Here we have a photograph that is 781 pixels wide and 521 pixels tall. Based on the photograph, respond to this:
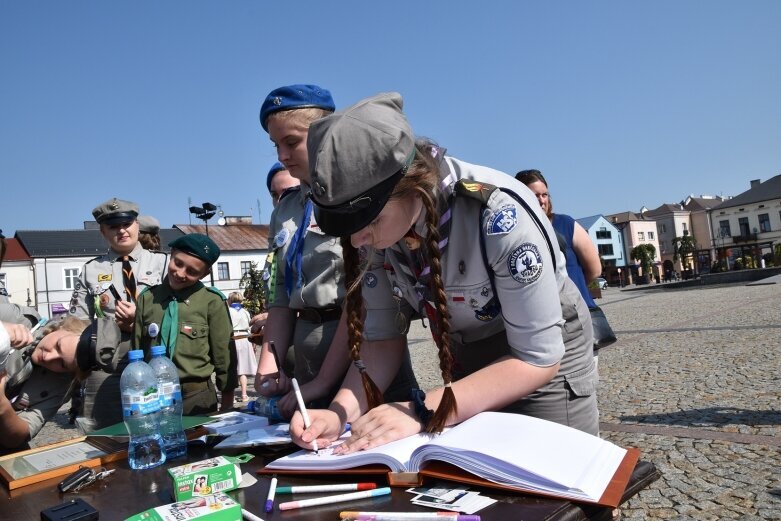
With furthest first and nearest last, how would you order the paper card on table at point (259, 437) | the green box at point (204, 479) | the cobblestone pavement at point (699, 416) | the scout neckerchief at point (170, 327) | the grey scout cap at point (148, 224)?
the grey scout cap at point (148, 224) < the scout neckerchief at point (170, 327) < the cobblestone pavement at point (699, 416) < the paper card on table at point (259, 437) < the green box at point (204, 479)

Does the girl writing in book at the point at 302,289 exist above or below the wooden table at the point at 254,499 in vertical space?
above

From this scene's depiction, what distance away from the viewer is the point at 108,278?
4.36 metres

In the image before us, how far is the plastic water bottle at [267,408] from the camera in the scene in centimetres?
190

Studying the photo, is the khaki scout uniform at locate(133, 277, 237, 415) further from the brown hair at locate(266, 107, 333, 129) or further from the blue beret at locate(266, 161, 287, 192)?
the brown hair at locate(266, 107, 333, 129)

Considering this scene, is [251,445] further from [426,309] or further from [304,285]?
[304,285]

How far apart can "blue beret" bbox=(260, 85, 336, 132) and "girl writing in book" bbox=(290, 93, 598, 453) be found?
0.83 metres

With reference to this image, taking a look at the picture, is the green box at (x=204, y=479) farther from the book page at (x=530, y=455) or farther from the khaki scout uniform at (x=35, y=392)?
the khaki scout uniform at (x=35, y=392)

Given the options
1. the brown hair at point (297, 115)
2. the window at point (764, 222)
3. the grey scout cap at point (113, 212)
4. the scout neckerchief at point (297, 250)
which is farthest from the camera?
the window at point (764, 222)

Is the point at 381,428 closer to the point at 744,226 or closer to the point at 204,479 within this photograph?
the point at 204,479

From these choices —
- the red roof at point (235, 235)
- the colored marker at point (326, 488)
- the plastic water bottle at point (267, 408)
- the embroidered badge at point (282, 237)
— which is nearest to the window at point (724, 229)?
the red roof at point (235, 235)

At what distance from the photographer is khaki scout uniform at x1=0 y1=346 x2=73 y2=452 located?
2373mm

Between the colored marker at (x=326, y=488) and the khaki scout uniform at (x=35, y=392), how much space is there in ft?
5.68

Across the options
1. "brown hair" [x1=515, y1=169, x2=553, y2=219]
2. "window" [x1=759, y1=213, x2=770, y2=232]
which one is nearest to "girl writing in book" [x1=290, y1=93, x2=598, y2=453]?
"brown hair" [x1=515, y1=169, x2=553, y2=219]

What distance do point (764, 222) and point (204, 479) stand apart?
3155 inches
